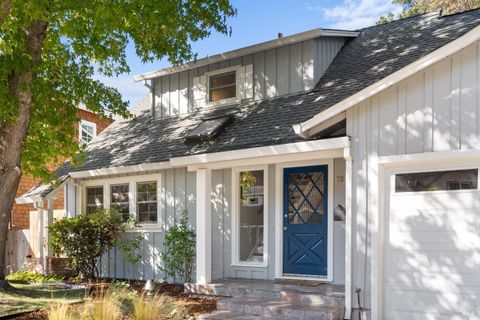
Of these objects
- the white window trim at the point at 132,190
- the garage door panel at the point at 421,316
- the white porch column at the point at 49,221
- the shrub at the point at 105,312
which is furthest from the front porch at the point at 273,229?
the white porch column at the point at 49,221

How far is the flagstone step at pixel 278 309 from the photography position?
668 centimetres

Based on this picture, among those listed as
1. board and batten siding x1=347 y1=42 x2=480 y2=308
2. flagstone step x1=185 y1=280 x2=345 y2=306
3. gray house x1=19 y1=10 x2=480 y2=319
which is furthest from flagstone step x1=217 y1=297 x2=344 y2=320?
board and batten siding x1=347 y1=42 x2=480 y2=308

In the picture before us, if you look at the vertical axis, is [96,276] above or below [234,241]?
below

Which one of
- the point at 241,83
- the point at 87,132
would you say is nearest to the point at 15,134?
the point at 241,83

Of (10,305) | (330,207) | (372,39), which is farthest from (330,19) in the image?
(10,305)

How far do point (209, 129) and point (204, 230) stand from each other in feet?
6.48

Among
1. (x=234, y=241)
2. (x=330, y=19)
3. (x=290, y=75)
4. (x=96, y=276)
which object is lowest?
(x=96, y=276)

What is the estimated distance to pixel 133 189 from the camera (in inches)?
443

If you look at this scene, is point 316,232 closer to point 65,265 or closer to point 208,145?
point 208,145

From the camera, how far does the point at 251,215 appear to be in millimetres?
9359

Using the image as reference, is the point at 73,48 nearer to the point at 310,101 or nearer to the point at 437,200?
the point at 310,101

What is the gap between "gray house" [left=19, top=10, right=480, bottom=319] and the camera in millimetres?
6070

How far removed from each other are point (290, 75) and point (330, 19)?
13.3m

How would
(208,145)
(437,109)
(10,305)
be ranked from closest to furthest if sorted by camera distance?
1. (437,109)
2. (10,305)
3. (208,145)
